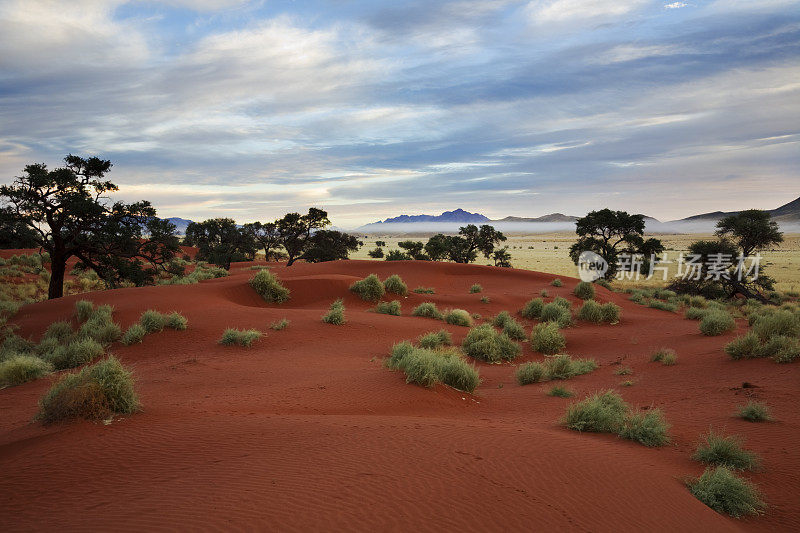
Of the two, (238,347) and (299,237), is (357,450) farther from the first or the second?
(299,237)

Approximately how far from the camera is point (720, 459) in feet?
19.5

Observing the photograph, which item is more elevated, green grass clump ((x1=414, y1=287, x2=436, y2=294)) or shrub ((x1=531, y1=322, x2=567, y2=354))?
green grass clump ((x1=414, y1=287, x2=436, y2=294))

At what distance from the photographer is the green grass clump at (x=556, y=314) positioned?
19.9 m

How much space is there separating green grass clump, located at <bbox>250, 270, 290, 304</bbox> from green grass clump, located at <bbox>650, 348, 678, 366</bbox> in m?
16.2

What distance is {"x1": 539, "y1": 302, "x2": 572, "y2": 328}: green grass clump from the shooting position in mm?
19891

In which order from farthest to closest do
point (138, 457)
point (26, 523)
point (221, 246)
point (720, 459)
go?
point (221, 246)
point (720, 459)
point (138, 457)
point (26, 523)

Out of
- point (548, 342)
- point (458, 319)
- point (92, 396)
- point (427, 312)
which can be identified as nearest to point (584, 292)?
point (458, 319)

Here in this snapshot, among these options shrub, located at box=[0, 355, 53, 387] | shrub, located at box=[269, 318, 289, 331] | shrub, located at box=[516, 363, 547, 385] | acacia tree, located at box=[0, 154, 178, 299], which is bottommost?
shrub, located at box=[516, 363, 547, 385]

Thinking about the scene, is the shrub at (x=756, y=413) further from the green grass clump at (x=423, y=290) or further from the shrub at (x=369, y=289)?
the green grass clump at (x=423, y=290)

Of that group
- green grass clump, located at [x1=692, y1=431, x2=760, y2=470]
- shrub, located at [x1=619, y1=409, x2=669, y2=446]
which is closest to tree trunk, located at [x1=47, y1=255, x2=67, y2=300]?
shrub, located at [x1=619, y1=409, x2=669, y2=446]

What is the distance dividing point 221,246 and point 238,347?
32007 mm

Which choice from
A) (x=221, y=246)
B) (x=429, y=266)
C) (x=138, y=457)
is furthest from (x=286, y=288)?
(x=221, y=246)

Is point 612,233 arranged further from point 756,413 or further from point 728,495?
point 728,495

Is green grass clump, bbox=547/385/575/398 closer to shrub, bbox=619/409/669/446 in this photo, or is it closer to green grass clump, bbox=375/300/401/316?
shrub, bbox=619/409/669/446
